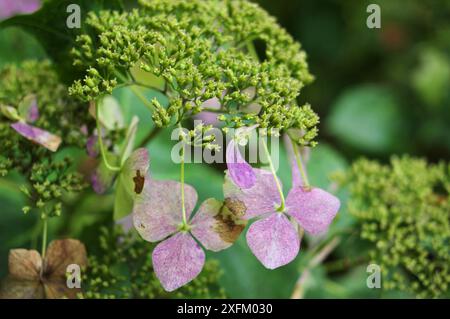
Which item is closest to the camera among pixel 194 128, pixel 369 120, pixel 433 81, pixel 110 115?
pixel 194 128

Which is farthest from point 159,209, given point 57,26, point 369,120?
point 369,120

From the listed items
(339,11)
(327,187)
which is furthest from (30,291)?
(339,11)

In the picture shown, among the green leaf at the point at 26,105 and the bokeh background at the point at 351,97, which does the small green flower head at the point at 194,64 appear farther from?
the bokeh background at the point at 351,97

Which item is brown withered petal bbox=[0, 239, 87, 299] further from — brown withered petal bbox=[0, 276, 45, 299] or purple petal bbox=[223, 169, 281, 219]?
purple petal bbox=[223, 169, 281, 219]

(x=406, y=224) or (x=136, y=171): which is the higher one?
(x=136, y=171)

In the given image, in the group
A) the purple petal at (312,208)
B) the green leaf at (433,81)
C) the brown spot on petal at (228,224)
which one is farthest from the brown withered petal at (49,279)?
the green leaf at (433,81)

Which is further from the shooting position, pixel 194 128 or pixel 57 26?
pixel 57 26

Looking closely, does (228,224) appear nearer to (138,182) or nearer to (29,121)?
(138,182)

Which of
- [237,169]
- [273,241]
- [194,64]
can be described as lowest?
[273,241]

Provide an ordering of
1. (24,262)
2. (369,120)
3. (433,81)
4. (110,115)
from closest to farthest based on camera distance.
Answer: (24,262) < (110,115) < (433,81) < (369,120)
